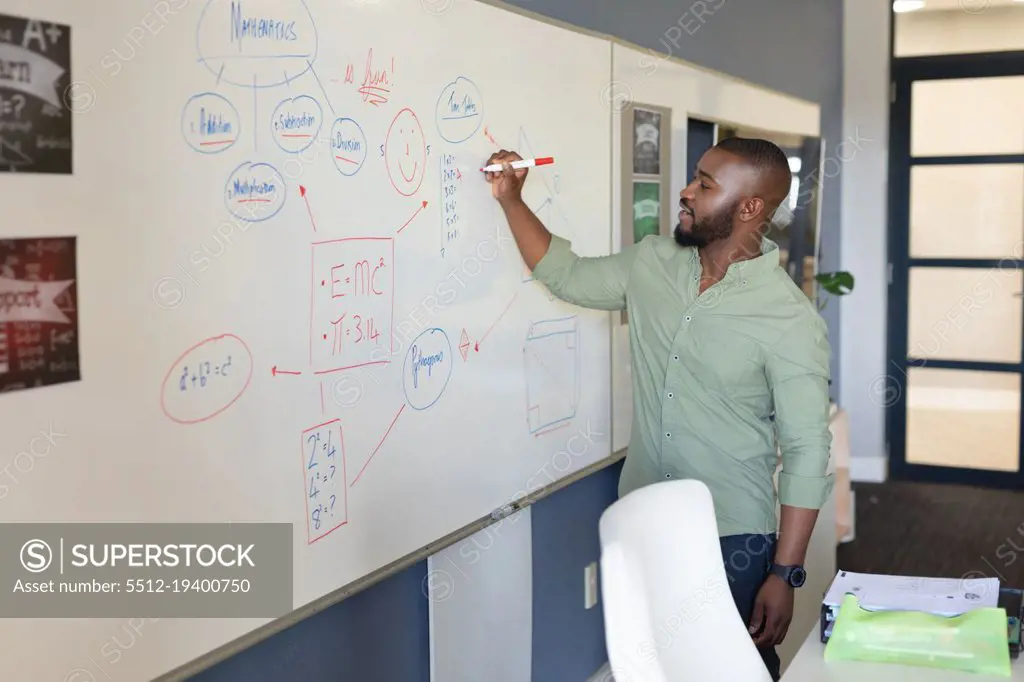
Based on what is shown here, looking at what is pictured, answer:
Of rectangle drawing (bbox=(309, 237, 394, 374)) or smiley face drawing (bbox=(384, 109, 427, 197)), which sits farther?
smiley face drawing (bbox=(384, 109, 427, 197))

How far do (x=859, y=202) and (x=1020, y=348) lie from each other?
1147 millimetres

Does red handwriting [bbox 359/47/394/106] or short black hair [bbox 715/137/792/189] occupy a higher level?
red handwriting [bbox 359/47/394/106]

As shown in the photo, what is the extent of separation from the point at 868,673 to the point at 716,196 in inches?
41.7

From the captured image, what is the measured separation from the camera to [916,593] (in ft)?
6.10

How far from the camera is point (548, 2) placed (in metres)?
2.63

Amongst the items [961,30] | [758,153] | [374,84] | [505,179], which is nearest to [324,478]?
[374,84]

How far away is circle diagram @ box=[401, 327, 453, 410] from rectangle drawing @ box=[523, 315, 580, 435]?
1.18 feet

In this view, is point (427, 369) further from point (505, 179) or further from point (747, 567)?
point (747, 567)

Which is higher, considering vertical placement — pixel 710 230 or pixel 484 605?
pixel 710 230

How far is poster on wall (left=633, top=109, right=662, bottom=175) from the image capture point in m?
3.08

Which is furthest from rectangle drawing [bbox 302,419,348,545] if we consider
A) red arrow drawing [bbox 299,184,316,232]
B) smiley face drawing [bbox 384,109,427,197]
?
smiley face drawing [bbox 384,109,427,197]

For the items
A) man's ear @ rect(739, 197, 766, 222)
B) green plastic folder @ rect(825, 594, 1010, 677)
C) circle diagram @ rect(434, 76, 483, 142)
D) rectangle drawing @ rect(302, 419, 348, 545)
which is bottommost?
green plastic folder @ rect(825, 594, 1010, 677)

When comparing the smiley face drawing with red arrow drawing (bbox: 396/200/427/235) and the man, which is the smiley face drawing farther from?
the man

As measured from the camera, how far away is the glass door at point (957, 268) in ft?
18.9
